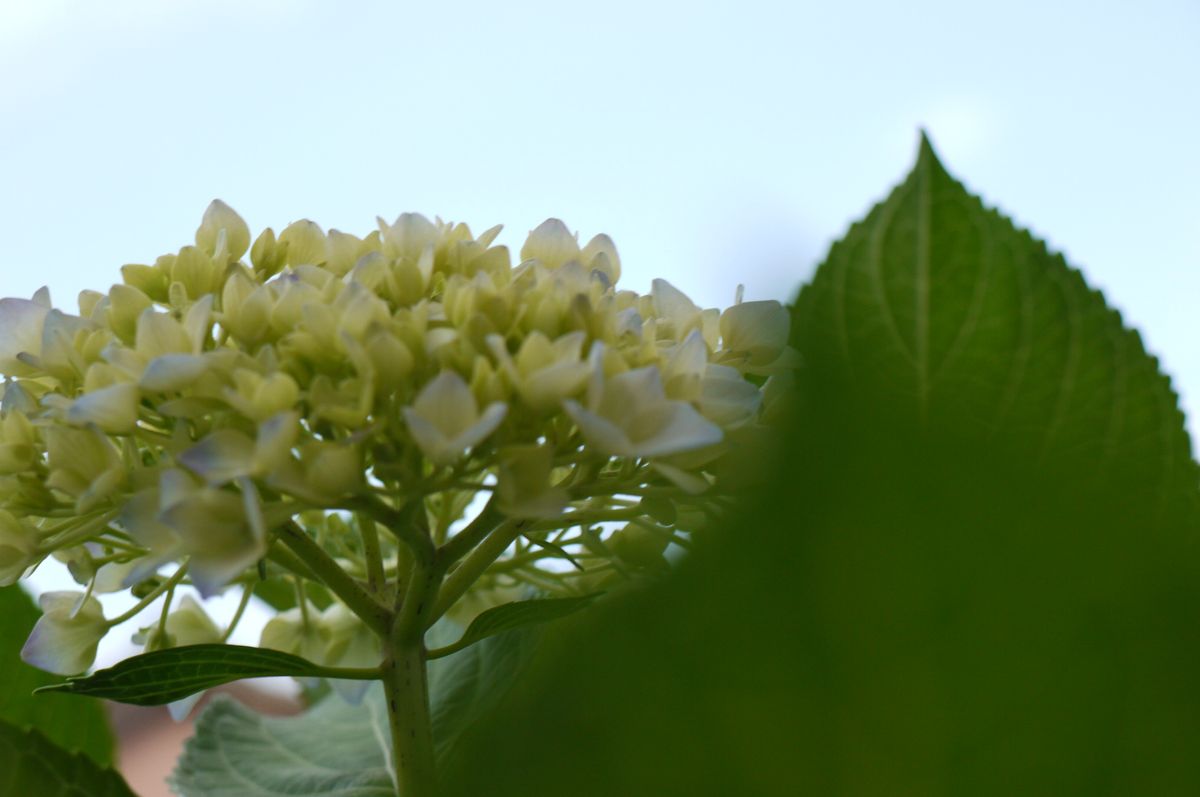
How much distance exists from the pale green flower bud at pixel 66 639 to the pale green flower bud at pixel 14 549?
0.13ft

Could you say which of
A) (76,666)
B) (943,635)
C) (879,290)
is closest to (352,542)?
(76,666)

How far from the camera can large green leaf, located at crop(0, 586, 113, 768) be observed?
0.52 meters

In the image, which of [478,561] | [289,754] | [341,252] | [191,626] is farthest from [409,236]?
[289,754]

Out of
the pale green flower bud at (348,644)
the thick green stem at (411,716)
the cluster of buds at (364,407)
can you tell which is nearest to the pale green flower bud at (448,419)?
the cluster of buds at (364,407)

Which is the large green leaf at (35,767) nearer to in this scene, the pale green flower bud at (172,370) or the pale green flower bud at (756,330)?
the pale green flower bud at (172,370)

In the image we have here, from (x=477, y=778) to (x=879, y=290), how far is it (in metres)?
0.20

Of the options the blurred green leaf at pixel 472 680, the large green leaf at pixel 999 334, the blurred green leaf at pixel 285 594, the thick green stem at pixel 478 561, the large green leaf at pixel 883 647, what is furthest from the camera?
the blurred green leaf at pixel 285 594

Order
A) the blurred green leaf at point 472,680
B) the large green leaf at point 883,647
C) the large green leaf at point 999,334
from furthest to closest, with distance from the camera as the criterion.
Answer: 1. the blurred green leaf at point 472,680
2. the large green leaf at point 999,334
3. the large green leaf at point 883,647

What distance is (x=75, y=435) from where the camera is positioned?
371 millimetres

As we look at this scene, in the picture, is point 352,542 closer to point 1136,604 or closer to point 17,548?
point 17,548

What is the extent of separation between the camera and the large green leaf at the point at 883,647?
17cm

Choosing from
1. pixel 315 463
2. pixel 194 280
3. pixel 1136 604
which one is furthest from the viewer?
pixel 194 280

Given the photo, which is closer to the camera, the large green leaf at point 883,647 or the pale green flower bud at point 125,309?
the large green leaf at point 883,647

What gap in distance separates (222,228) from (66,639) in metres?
0.17
